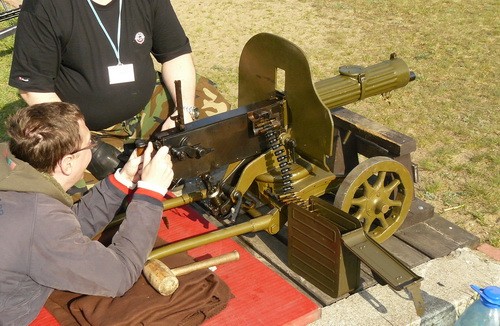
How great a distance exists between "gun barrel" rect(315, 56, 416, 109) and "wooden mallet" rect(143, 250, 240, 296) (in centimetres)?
133

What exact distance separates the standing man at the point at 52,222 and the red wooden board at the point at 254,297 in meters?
0.64

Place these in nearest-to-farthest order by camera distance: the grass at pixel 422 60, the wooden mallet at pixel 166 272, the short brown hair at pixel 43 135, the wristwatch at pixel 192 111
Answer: the short brown hair at pixel 43 135 < the wooden mallet at pixel 166 272 < the wristwatch at pixel 192 111 < the grass at pixel 422 60

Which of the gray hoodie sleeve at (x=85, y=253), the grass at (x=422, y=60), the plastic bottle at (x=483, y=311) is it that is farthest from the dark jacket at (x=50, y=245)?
the grass at (x=422, y=60)

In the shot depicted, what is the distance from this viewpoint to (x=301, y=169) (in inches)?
160

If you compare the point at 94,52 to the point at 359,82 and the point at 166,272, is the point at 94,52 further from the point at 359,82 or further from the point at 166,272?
the point at 359,82

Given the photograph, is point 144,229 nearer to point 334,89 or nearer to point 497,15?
point 334,89

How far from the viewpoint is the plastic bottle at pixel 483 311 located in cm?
315

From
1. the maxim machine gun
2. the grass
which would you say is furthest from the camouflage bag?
the grass

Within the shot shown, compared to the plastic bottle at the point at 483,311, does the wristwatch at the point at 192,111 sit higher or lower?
higher

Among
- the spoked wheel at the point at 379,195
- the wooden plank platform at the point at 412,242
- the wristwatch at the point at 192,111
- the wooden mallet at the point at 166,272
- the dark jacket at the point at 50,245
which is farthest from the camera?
the wristwatch at the point at 192,111

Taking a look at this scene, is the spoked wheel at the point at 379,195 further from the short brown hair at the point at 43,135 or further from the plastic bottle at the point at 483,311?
the short brown hair at the point at 43,135

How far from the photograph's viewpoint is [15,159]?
2865mm

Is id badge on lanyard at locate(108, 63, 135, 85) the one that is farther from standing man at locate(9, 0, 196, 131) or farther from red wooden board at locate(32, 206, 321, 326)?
red wooden board at locate(32, 206, 321, 326)

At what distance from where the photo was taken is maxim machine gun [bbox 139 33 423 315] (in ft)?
11.5
